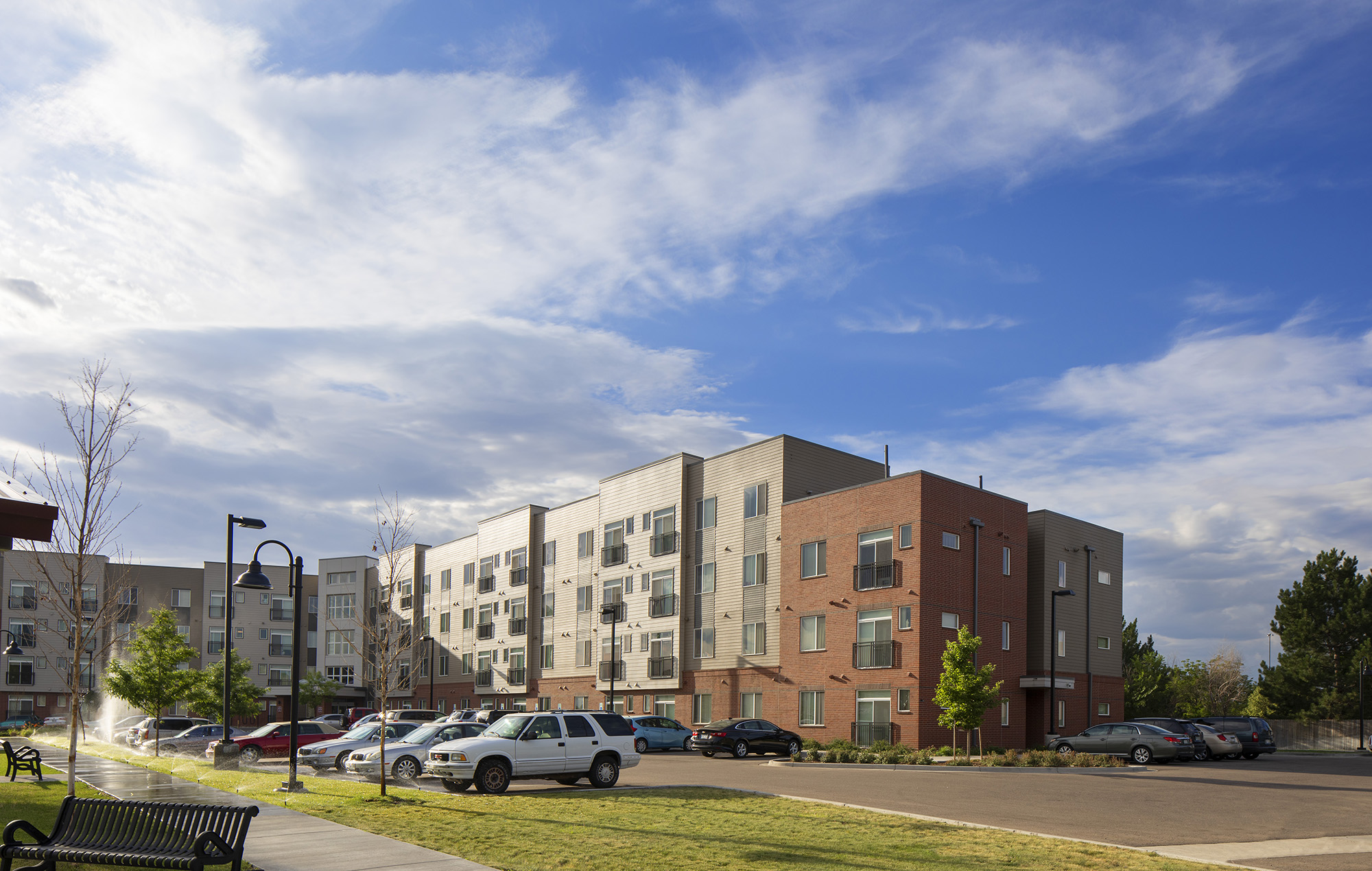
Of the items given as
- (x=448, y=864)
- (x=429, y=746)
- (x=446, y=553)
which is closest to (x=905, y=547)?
(x=429, y=746)

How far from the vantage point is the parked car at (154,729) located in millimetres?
42781

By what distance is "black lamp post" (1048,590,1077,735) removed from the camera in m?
44.5

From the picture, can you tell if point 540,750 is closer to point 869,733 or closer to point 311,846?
point 311,846

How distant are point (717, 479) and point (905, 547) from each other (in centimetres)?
1323

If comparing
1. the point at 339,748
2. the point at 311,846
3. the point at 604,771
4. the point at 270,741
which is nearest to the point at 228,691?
the point at 339,748

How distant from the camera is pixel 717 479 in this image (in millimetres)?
54594

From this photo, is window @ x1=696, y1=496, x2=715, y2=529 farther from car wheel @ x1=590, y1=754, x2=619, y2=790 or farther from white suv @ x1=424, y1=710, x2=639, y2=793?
car wheel @ x1=590, y1=754, x2=619, y2=790

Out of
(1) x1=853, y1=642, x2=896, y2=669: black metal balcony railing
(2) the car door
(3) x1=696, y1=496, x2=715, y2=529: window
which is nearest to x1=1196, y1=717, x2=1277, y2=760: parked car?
(1) x1=853, y1=642, x2=896, y2=669: black metal balcony railing

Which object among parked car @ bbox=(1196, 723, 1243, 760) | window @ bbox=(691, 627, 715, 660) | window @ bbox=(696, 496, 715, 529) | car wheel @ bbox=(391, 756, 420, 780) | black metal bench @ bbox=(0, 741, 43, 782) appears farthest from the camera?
window @ bbox=(696, 496, 715, 529)

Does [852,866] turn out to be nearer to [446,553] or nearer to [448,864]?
[448,864]

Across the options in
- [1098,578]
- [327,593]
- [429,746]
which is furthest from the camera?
[327,593]

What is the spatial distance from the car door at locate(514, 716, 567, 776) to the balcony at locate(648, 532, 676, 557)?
107 ft

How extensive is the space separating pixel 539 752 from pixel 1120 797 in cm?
1216

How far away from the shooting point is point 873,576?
4500cm
